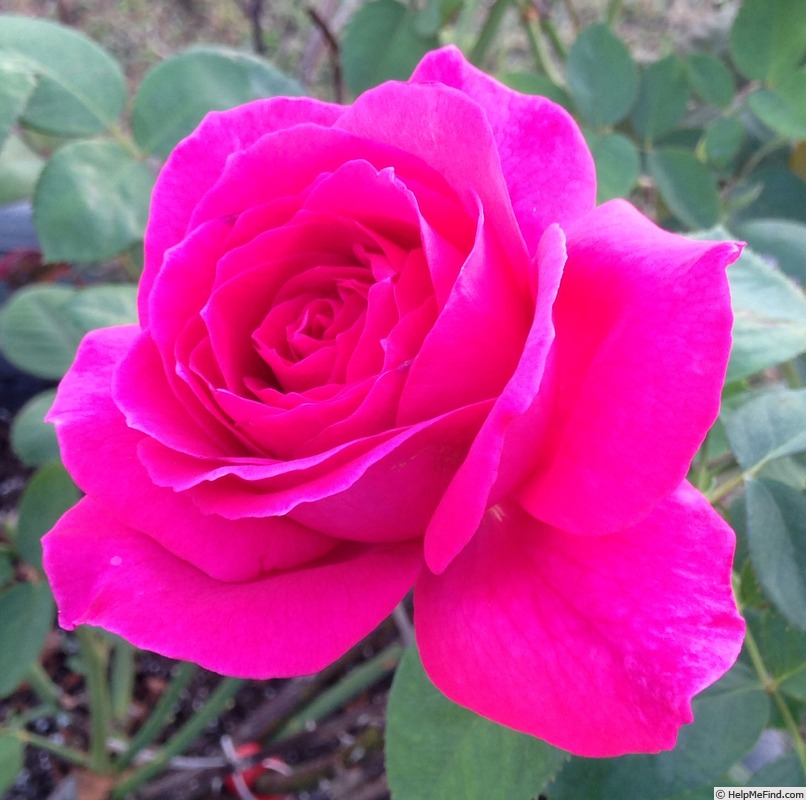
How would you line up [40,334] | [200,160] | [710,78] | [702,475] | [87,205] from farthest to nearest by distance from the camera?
1. [40,334]
2. [710,78]
3. [87,205]
4. [702,475]
5. [200,160]

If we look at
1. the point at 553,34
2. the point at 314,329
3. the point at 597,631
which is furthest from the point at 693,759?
the point at 553,34

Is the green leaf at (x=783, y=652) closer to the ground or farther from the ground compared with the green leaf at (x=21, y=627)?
farther from the ground

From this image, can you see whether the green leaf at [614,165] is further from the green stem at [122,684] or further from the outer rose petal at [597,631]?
the green stem at [122,684]

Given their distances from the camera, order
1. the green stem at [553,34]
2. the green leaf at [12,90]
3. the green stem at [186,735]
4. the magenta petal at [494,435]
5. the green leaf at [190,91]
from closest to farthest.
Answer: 1. the magenta petal at [494,435]
2. the green leaf at [12,90]
3. the green leaf at [190,91]
4. the green stem at [186,735]
5. the green stem at [553,34]

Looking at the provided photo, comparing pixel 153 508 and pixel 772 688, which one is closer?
pixel 153 508

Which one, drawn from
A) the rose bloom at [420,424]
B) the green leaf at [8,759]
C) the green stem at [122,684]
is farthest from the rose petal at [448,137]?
the green stem at [122,684]

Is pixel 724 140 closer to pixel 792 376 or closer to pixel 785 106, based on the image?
pixel 785 106

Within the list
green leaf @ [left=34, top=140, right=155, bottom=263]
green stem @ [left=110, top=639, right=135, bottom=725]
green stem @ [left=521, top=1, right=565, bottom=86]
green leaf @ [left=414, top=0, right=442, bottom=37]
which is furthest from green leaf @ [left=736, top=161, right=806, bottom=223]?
green stem @ [left=110, top=639, right=135, bottom=725]

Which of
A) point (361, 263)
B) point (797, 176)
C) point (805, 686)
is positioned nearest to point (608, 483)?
point (361, 263)
